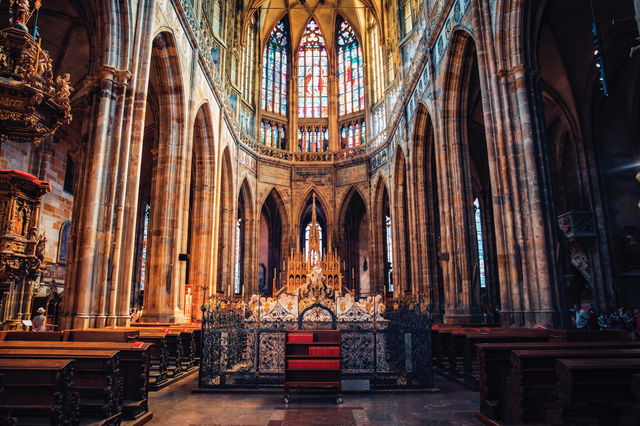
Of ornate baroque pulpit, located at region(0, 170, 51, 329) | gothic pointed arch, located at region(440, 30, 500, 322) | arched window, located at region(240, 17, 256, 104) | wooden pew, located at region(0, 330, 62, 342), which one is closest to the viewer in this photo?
wooden pew, located at region(0, 330, 62, 342)

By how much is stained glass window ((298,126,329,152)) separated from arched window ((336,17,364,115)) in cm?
206

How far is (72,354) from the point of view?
4.76 meters

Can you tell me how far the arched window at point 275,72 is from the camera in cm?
3170

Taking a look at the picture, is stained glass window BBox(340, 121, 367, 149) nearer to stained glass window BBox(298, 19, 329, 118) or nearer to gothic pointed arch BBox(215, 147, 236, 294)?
stained glass window BBox(298, 19, 329, 118)

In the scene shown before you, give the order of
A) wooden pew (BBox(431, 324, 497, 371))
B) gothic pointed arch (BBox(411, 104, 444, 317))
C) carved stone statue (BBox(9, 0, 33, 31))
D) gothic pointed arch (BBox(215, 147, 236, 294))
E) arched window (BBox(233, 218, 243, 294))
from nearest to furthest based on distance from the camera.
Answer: carved stone statue (BBox(9, 0, 33, 31)) < wooden pew (BBox(431, 324, 497, 371)) < gothic pointed arch (BBox(411, 104, 444, 317)) < gothic pointed arch (BBox(215, 147, 236, 294)) < arched window (BBox(233, 218, 243, 294))

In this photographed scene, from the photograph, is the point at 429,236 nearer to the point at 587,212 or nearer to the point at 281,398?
the point at 587,212

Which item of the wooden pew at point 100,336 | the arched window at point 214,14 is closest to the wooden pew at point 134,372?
the wooden pew at point 100,336

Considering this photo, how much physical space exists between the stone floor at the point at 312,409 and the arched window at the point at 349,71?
26.7 m

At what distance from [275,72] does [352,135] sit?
7.94 meters

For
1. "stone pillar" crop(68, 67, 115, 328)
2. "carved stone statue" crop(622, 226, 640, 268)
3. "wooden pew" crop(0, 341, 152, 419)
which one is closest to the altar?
"wooden pew" crop(0, 341, 152, 419)

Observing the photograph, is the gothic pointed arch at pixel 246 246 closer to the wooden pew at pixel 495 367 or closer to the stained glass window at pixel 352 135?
the stained glass window at pixel 352 135

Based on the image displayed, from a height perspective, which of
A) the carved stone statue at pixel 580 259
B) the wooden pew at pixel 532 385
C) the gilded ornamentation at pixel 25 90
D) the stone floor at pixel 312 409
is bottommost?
the stone floor at pixel 312 409

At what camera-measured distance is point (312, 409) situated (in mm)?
6113

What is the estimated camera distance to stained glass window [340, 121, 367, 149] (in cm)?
3080
